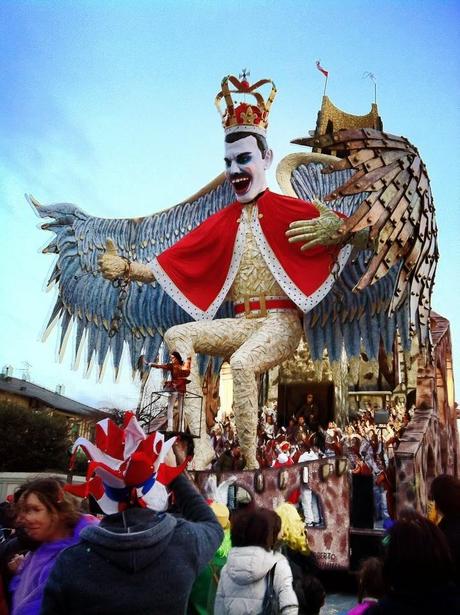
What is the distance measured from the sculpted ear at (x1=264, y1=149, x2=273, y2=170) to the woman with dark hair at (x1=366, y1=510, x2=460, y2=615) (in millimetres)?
5374

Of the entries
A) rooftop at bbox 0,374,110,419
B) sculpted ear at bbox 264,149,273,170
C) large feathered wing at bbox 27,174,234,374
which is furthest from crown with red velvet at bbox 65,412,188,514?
rooftop at bbox 0,374,110,419

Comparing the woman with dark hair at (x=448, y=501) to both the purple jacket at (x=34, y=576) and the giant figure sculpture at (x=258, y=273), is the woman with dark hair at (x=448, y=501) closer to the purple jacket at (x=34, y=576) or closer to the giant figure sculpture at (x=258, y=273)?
the purple jacket at (x=34, y=576)

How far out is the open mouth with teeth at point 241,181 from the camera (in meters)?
6.40

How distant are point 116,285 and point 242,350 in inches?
85.6

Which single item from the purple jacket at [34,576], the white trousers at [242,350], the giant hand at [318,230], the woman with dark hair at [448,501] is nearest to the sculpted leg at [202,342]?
the white trousers at [242,350]

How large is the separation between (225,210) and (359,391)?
5.91 m

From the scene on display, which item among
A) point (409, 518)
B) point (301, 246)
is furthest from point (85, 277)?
point (409, 518)

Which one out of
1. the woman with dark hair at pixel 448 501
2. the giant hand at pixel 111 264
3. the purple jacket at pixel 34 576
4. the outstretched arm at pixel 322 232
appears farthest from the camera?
the giant hand at pixel 111 264

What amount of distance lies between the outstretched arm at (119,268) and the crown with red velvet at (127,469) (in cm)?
479

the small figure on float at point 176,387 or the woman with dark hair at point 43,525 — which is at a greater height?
the small figure on float at point 176,387

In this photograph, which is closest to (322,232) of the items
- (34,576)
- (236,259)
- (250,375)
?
(236,259)

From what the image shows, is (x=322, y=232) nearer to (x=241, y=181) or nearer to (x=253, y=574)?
(x=241, y=181)

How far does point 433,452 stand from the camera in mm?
6527

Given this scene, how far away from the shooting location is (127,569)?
1.53 meters
